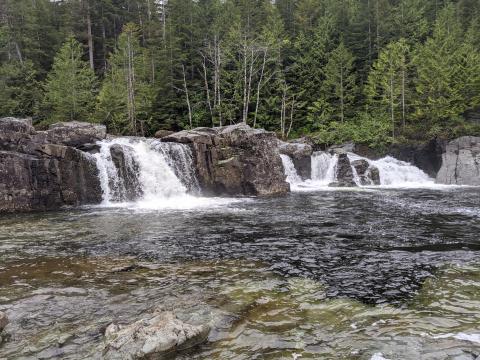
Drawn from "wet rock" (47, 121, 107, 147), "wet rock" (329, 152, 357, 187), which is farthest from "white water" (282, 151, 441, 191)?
"wet rock" (47, 121, 107, 147)

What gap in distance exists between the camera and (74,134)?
2650cm

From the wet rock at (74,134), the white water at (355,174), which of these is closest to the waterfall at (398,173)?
the white water at (355,174)

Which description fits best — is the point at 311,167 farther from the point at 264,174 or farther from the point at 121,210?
the point at 121,210

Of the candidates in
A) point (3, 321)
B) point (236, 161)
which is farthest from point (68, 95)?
point (3, 321)

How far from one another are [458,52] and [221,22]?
27577 mm

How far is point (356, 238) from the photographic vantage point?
13539 mm

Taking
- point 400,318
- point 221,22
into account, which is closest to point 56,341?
point 400,318

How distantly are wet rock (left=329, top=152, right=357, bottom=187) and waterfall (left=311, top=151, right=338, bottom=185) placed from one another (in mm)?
456

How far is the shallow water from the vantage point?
6.37m

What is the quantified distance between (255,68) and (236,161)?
25.8 meters

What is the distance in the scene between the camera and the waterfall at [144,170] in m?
25.0

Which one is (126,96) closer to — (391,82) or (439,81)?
(391,82)

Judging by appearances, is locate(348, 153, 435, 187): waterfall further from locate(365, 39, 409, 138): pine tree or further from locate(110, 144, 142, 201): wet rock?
locate(110, 144, 142, 201): wet rock

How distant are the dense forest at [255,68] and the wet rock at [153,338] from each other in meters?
35.6
